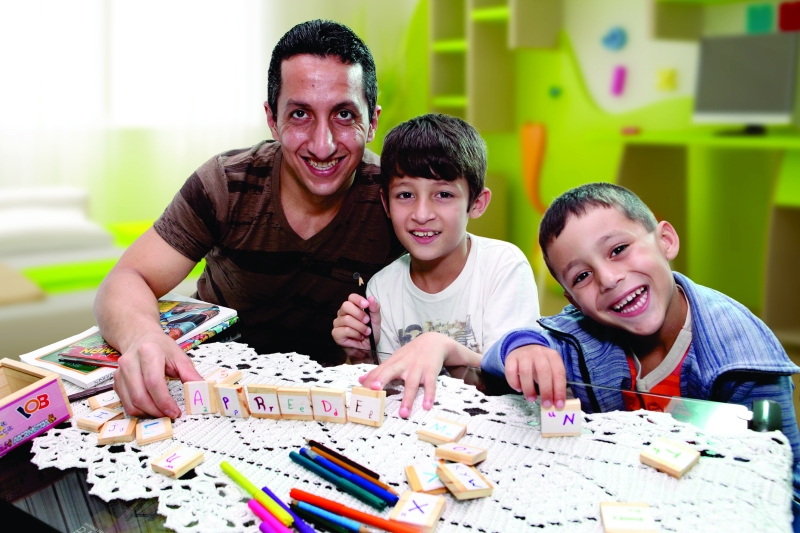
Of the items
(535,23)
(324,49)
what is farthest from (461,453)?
(535,23)

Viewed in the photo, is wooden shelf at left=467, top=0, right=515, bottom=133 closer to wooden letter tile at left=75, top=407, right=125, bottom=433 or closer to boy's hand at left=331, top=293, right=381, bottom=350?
boy's hand at left=331, top=293, right=381, bottom=350

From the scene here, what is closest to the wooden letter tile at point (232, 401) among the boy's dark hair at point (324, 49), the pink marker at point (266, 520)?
the pink marker at point (266, 520)

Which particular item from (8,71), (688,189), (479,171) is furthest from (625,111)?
(8,71)

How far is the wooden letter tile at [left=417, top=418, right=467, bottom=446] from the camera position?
33.0 inches

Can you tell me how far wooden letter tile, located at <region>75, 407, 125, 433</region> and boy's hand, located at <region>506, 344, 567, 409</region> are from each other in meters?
0.52

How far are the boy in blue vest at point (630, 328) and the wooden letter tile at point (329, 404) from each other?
0.71 ft

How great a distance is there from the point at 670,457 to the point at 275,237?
985 millimetres

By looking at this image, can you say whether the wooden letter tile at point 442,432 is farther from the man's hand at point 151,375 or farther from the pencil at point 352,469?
the man's hand at point 151,375

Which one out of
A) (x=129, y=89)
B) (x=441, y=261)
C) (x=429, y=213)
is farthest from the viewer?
(x=129, y=89)

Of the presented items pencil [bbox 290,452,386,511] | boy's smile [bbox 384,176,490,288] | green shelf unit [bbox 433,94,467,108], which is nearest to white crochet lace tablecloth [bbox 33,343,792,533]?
pencil [bbox 290,452,386,511]

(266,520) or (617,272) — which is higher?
(617,272)

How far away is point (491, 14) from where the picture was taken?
11.4 ft

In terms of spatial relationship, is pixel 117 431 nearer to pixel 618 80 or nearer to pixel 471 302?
pixel 471 302

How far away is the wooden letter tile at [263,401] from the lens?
3.02ft
